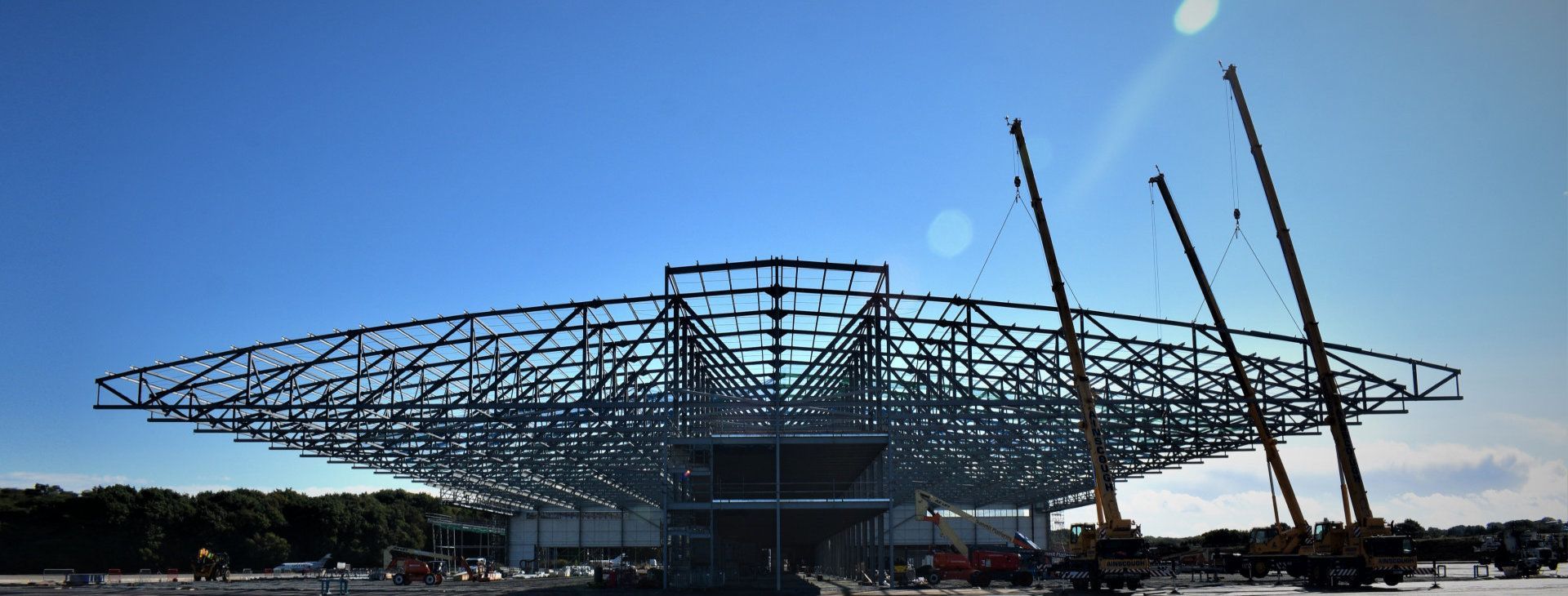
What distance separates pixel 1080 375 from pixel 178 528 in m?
67.9

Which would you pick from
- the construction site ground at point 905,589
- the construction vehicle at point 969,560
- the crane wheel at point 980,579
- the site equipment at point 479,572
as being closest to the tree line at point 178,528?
the construction site ground at point 905,589

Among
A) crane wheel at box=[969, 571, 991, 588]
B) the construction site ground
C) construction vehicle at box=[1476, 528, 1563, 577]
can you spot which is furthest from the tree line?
construction vehicle at box=[1476, 528, 1563, 577]

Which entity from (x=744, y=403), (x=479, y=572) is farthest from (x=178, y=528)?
(x=744, y=403)

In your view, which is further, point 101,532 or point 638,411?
point 101,532

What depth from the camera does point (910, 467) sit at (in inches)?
2405

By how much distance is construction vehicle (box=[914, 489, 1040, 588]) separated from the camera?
3950 centimetres

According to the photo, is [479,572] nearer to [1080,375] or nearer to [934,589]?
[934,589]

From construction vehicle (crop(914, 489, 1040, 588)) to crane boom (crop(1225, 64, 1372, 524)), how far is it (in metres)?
11.4

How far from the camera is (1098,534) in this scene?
105ft

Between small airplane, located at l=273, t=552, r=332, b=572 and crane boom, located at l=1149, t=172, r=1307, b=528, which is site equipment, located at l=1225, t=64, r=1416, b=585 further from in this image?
small airplane, located at l=273, t=552, r=332, b=572

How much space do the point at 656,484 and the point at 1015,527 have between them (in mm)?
45608

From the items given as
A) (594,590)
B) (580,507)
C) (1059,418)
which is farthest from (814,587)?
(580,507)

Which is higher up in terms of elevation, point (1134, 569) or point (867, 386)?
point (867, 386)

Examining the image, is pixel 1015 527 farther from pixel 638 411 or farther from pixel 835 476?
pixel 638 411
